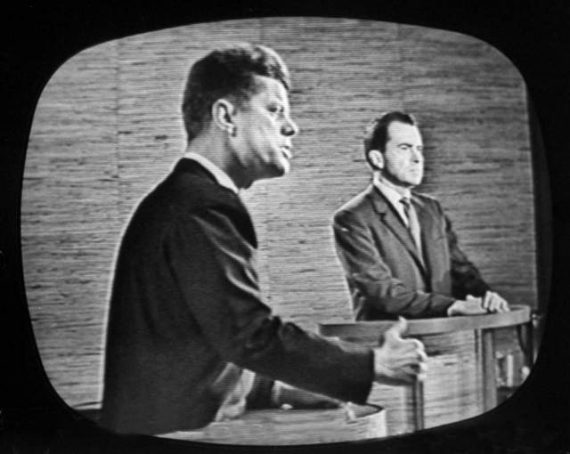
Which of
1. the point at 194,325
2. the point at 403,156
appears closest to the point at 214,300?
the point at 194,325

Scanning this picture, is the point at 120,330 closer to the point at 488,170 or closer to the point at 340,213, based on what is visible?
the point at 340,213

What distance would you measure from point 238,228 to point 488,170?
0.47m

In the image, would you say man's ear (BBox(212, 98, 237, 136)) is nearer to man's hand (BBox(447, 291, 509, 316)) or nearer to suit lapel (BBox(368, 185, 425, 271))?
suit lapel (BBox(368, 185, 425, 271))

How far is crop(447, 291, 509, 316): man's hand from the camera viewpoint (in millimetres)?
1557

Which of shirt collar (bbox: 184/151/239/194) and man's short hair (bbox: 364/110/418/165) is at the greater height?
man's short hair (bbox: 364/110/418/165)

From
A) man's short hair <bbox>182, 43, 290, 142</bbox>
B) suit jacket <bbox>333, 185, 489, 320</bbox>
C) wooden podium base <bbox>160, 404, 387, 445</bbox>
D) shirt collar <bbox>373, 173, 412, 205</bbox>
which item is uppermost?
man's short hair <bbox>182, 43, 290, 142</bbox>

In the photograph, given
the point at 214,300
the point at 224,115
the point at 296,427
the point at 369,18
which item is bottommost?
the point at 296,427

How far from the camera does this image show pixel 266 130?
1.55 metres

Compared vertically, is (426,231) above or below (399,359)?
above

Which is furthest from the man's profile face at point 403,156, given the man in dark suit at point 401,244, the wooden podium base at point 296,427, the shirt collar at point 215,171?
the wooden podium base at point 296,427

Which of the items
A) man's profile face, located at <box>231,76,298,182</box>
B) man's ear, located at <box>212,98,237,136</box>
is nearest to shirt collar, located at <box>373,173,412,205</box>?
man's profile face, located at <box>231,76,298,182</box>

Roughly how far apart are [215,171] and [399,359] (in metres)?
0.48

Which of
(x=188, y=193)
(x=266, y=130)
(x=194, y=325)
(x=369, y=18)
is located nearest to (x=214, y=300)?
(x=194, y=325)

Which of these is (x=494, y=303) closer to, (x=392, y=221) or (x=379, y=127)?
(x=392, y=221)
